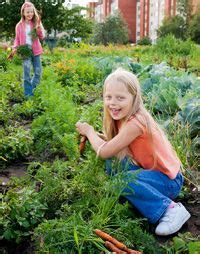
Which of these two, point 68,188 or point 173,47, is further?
point 173,47

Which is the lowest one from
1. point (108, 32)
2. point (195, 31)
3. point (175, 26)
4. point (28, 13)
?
point (108, 32)

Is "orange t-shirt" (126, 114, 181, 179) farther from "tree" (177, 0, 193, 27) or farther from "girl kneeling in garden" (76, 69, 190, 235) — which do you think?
"tree" (177, 0, 193, 27)

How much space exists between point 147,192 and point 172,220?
0.71ft

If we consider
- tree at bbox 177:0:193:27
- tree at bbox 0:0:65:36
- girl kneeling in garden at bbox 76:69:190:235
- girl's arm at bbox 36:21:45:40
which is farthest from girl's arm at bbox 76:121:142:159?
tree at bbox 177:0:193:27

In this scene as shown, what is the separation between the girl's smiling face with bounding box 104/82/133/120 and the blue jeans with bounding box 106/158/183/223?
1.04ft

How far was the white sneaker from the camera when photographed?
2.91 m

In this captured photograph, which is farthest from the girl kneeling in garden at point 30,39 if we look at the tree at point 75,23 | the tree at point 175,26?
the tree at point 175,26

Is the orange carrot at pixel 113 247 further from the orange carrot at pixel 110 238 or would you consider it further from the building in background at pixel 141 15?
the building in background at pixel 141 15

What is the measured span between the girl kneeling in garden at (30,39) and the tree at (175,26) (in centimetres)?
4775

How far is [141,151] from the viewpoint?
3.22m

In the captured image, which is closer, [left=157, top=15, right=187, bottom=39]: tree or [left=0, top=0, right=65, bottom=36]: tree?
[left=0, top=0, right=65, bottom=36]: tree

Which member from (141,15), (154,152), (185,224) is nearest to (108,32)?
(141,15)

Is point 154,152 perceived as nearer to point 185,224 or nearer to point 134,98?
point 134,98

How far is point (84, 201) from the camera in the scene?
9.61 feet
